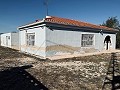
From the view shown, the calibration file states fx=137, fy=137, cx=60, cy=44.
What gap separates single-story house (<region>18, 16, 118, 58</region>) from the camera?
13258 mm

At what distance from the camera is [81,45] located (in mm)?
16281

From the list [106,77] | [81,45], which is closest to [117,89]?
[106,77]

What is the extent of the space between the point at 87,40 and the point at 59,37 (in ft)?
14.7

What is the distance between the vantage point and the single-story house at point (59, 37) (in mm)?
13258

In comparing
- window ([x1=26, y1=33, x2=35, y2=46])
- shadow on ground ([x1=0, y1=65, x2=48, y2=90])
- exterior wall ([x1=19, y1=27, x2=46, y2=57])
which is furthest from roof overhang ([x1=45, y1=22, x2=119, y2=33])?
shadow on ground ([x1=0, y1=65, x2=48, y2=90])

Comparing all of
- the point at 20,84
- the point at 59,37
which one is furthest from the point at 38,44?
the point at 20,84

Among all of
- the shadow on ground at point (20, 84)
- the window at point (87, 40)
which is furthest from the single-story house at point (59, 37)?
the shadow on ground at point (20, 84)

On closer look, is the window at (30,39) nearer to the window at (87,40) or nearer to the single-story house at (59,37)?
the single-story house at (59,37)

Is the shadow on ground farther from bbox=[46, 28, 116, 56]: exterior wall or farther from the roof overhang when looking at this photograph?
the roof overhang

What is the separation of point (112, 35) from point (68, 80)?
53.2ft

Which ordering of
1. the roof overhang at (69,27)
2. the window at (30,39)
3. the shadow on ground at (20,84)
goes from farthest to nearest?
the window at (30,39) → the roof overhang at (69,27) → the shadow on ground at (20,84)

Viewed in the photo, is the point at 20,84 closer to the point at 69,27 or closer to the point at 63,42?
the point at 63,42

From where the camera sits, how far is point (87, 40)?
16.9 m

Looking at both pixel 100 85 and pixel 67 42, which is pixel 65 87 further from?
pixel 67 42
